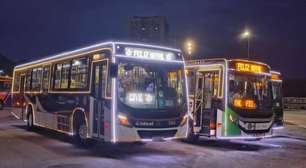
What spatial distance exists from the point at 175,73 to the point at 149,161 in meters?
3.00

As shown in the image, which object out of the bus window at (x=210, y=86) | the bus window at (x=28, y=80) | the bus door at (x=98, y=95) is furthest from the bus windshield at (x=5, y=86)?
the bus door at (x=98, y=95)

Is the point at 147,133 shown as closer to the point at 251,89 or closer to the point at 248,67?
the point at 251,89

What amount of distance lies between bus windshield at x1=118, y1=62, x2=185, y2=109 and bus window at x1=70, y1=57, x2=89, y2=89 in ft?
7.29

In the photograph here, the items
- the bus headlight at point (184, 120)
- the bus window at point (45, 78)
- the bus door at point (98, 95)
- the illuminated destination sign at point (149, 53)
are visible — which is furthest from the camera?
the bus window at point (45, 78)

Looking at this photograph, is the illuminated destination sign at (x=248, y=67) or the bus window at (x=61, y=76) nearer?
the illuminated destination sign at (x=248, y=67)

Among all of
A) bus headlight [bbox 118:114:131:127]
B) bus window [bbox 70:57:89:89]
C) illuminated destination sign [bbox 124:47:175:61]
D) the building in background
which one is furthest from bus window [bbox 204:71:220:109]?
the building in background

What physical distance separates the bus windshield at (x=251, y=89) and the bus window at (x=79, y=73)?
472cm

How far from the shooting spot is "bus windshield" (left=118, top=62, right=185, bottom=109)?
13.3 meters

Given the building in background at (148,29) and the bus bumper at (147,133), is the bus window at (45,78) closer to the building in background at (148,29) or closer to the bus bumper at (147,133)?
the bus bumper at (147,133)

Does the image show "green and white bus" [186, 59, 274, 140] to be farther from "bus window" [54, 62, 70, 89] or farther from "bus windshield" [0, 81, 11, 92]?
"bus windshield" [0, 81, 11, 92]

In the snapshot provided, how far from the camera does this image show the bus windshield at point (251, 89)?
51.6ft

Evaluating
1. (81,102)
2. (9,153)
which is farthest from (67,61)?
(9,153)

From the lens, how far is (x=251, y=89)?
635 inches

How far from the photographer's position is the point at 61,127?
17.1 metres
